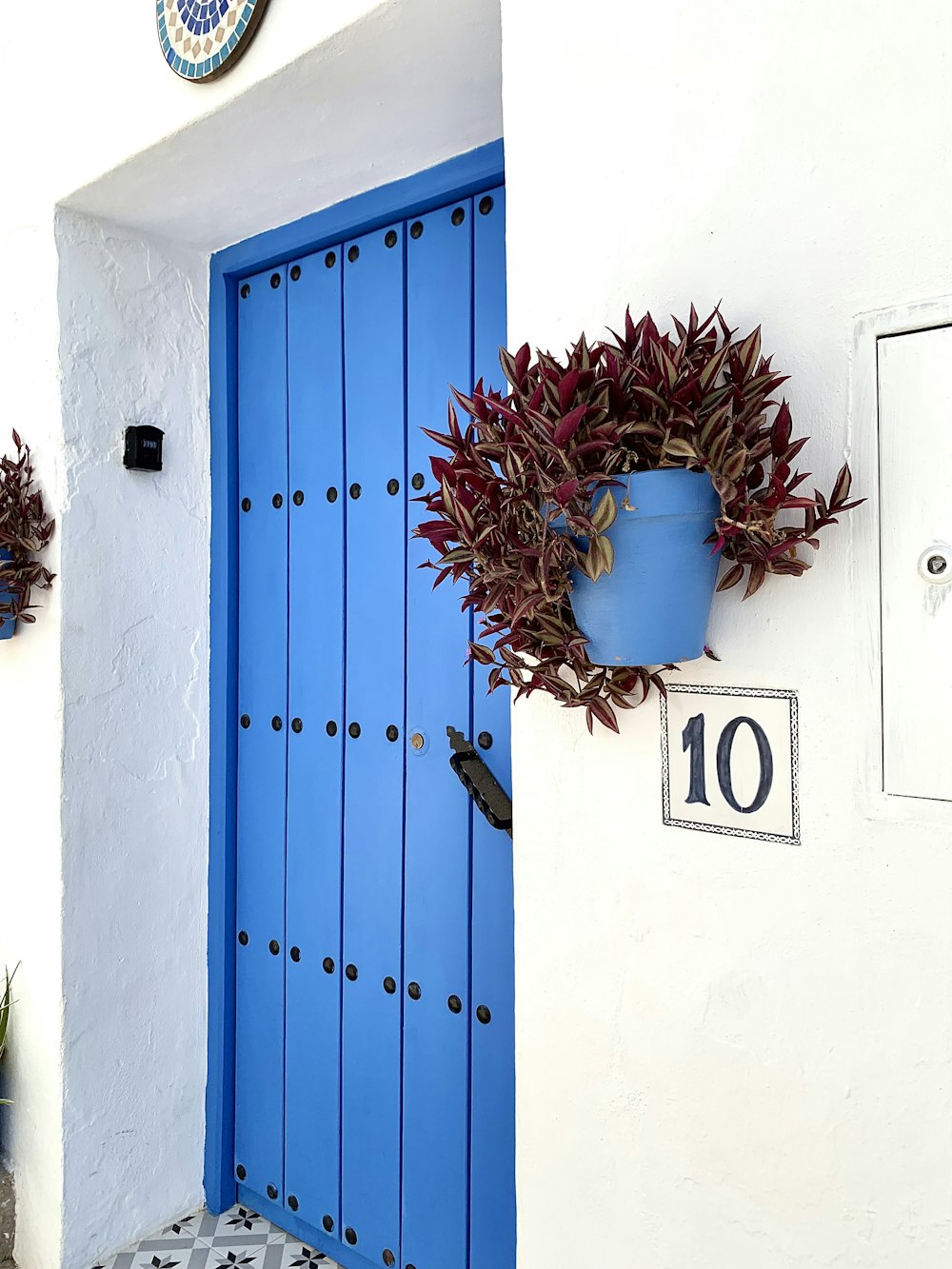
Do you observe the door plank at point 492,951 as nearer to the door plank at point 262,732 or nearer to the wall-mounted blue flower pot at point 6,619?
the door plank at point 262,732

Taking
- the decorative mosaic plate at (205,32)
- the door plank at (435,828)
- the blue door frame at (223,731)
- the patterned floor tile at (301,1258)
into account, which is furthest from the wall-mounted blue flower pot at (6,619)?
the patterned floor tile at (301,1258)

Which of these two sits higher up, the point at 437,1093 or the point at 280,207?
the point at 280,207

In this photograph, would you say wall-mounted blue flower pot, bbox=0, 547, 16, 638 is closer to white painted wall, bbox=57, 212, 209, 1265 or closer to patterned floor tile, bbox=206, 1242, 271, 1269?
white painted wall, bbox=57, 212, 209, 1265

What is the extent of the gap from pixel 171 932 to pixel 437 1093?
675 mm

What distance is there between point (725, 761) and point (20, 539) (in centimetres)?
136

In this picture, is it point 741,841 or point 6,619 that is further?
point 6,619

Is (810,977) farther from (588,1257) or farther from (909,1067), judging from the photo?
(588,1257)

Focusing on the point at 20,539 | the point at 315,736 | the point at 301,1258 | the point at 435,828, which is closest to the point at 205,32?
the point at 20,539

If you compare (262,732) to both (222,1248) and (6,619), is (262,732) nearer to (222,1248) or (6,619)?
(6,619)

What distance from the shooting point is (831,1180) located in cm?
89

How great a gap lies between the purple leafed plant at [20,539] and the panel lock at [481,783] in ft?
2.79

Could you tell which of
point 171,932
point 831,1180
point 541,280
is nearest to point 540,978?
point 831,1180

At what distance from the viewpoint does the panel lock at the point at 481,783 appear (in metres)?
1.45

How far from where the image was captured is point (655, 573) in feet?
2.81
